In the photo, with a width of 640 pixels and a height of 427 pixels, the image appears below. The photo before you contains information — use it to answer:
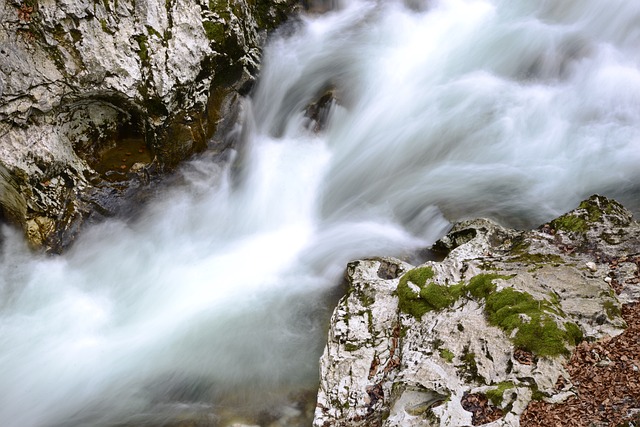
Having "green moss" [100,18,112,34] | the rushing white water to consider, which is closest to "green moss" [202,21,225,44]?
the rushing white water

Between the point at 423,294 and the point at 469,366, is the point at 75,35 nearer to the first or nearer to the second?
Answer: the point at 423,294

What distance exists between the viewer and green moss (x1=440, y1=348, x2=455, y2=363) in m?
5.82

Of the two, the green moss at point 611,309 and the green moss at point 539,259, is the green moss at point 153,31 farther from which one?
the green moss at point 611,309

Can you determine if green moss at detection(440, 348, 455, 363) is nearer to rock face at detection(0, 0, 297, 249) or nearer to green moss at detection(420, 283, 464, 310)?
green moss at detection(420, 283, 464, 310)

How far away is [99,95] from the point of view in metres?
9.38

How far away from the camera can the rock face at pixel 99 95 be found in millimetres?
8695

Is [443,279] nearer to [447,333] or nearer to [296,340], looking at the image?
[447,333]

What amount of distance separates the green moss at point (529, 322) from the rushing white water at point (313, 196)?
116 inches

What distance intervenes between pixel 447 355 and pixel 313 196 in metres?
5.49

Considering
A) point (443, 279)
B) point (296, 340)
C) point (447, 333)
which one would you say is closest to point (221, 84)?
point (296, 340)

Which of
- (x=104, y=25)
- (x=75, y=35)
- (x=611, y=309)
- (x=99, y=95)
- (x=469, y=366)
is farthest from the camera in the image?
(x=99, y=95)

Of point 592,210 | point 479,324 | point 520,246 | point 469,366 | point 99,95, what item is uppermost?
point 99,95

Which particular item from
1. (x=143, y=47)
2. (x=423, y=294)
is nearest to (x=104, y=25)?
(x=143, y=47)

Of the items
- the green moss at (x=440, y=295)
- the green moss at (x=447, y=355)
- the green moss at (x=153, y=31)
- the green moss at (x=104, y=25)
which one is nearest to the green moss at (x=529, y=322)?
the green moss at (x=440, y=295)
